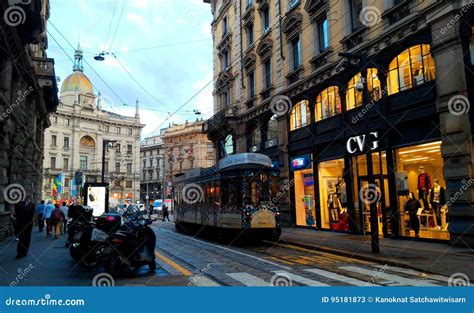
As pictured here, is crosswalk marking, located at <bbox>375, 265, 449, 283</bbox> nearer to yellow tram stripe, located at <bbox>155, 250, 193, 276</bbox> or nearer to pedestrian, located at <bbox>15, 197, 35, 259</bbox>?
yellow tram stripe, located at <bbox>155, 250, 193, 276</bbox>

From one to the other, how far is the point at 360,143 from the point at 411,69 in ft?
13.0

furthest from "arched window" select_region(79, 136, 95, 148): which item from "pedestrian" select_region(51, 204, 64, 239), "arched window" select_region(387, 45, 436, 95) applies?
"arched window" select_region(387, 45, 436, 95)

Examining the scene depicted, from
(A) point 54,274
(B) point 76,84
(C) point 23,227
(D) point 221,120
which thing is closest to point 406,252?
(A) point 54,274

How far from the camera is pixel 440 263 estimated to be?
10430 mm

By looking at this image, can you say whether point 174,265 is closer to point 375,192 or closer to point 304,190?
point 375,192

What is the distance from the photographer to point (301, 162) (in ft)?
76.4

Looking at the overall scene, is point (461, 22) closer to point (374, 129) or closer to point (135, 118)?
point (374, 129)

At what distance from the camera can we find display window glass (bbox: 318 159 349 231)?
65.4 feet

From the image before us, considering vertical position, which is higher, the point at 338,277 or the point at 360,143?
the point at 360,143

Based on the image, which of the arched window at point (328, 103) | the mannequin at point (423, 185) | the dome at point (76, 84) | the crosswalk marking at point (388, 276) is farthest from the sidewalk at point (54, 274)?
the dome at point (76, 84)

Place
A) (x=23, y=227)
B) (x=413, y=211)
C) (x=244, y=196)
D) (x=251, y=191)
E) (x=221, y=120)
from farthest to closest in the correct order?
(x=221, y=120) → (x=251, y=191) → (x=244, y=196) → (x=413, y=211) → (x=23, y=227)

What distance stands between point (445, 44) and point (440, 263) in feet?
25.4

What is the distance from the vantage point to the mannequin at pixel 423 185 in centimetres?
1534

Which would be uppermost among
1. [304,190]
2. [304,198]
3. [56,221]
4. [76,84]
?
[76,84]
